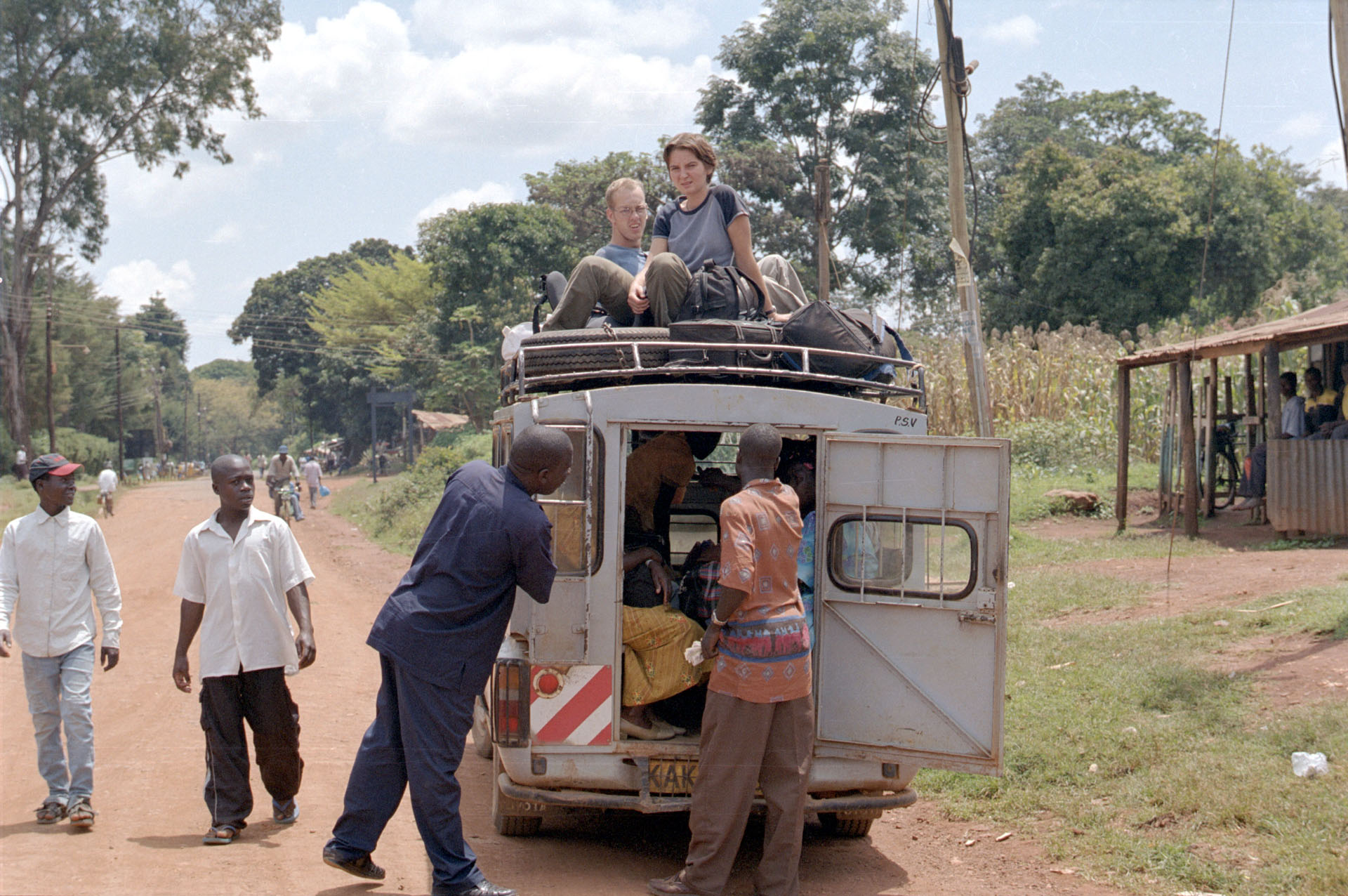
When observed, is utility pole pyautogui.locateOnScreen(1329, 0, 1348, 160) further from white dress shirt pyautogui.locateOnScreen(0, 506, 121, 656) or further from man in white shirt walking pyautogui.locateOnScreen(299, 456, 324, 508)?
man in white shirt walking pyautogui.locateOnScreen(299, 456, 324, 508)

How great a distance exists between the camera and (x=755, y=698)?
476 cm

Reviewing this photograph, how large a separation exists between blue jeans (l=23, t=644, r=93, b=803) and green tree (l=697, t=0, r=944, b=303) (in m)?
25.4

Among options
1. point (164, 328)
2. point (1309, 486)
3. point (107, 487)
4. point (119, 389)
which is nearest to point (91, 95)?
point (107, 487)

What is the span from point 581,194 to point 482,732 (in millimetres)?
30795

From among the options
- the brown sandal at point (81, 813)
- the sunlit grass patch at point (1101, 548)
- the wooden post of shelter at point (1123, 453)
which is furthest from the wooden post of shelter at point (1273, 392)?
the brown sandal at point (81, 813)

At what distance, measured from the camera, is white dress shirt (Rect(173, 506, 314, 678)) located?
5.30 meters

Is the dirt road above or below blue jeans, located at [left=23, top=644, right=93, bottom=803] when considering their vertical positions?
below

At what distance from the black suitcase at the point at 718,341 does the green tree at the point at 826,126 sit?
24.3 m

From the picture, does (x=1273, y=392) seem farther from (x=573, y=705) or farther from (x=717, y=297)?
(x=573, y=705)

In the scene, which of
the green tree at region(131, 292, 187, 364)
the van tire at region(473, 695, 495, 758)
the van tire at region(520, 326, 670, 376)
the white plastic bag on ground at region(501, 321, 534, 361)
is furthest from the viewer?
the green tree at region(131, 292, 187, 364)

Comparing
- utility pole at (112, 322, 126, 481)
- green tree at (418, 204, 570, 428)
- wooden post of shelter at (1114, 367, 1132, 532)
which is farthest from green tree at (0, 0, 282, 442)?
wooden post of shelter at (1114, 367, 1132, 532)

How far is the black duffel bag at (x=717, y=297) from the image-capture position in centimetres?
604

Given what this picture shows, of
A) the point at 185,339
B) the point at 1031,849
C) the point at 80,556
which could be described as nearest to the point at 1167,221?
the point at 1031,849

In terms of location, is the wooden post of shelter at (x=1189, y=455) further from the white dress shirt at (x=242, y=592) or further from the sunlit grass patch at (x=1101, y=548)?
the white dress shirt at (x=242, y=592)
